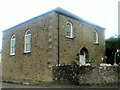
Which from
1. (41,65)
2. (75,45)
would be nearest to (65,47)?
(75,45)

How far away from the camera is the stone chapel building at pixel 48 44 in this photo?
14.7m

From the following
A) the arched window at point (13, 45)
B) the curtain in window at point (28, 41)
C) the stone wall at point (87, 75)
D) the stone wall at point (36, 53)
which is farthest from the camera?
the arched window at point (13, 45)

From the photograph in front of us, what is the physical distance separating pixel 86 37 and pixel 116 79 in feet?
21.7

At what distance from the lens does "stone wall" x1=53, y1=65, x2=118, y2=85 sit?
1173cm

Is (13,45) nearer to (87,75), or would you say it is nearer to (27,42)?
(27,42)

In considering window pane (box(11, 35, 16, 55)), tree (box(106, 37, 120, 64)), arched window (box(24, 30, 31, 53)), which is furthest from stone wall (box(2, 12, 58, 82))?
tree (box(106, 37, 120, 64))

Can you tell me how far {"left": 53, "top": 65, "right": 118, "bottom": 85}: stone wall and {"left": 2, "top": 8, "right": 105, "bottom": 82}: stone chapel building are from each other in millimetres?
1639

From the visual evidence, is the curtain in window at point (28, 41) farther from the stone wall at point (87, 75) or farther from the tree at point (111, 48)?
the tree at point (111, 48)

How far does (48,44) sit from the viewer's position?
578 inches

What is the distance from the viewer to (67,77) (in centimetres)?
1239

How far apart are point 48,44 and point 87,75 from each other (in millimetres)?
4790

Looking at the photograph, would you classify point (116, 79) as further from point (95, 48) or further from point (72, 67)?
point (95, 48)

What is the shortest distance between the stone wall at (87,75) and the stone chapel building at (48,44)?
1.64 m

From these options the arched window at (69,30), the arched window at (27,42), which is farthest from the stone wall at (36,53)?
the arched window at (69,30)
